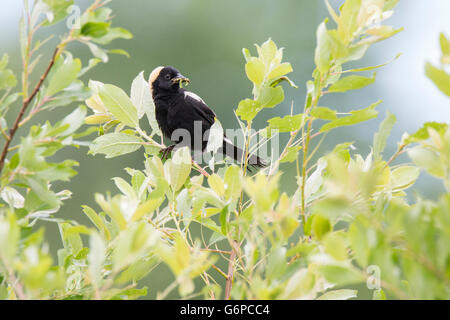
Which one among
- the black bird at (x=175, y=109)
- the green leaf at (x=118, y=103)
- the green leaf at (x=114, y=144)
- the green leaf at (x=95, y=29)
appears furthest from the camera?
the black bird at (x=175, y=109)

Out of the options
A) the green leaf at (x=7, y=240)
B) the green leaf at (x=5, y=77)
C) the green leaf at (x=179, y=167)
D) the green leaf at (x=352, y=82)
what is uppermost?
the green leaf at (x=5, y=77)

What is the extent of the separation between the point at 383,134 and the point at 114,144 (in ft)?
2.61

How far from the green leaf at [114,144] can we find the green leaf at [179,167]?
30 centimetres

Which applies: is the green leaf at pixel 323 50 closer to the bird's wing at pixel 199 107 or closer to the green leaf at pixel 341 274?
the green leaf at pixel 341 274

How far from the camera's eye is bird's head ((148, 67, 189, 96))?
12.0 feet

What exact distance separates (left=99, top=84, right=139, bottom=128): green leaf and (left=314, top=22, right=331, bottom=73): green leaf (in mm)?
564

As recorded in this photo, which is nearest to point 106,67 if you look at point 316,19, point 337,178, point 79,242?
point 316,19

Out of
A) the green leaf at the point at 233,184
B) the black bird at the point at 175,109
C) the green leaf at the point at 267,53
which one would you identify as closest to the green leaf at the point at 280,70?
the green leaf at the point at 267,53

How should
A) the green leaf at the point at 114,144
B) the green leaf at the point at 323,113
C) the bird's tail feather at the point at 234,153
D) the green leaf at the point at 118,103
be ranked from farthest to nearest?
the bird's tail feather at the point at 234,153, the green leaf at the point at 114,144, the green leaf at the point at 118,103, the green leaf at the point at 323,113

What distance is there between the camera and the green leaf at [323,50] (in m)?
0.87

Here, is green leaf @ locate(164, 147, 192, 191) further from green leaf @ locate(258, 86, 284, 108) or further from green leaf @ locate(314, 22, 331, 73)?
green leaf @ locate(314, 22, 331, 73)

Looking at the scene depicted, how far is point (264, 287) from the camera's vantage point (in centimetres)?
66
